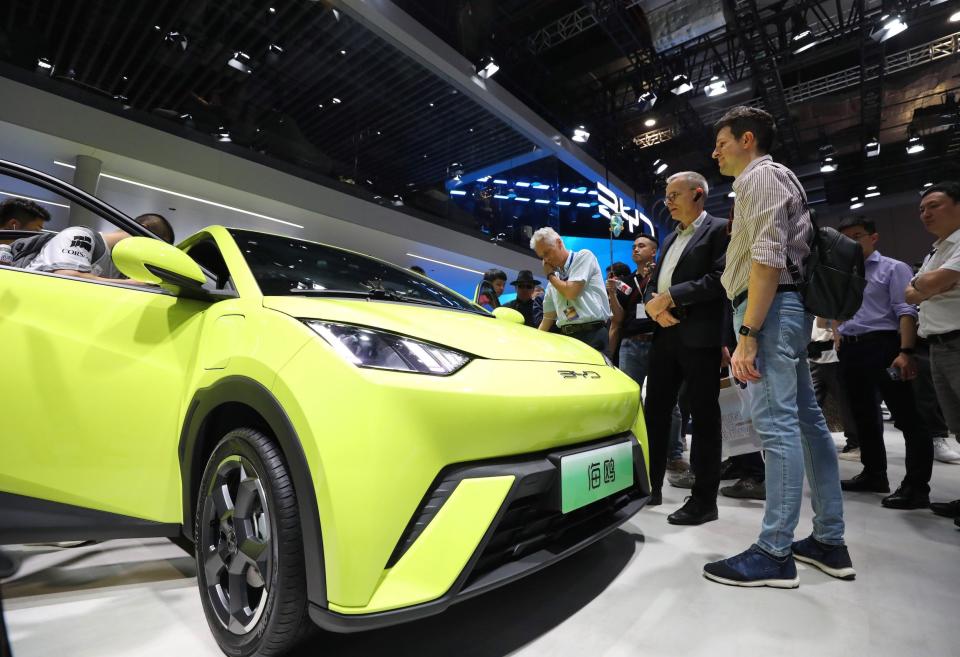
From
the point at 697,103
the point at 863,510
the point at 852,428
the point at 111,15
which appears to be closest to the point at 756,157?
the point at 863,510

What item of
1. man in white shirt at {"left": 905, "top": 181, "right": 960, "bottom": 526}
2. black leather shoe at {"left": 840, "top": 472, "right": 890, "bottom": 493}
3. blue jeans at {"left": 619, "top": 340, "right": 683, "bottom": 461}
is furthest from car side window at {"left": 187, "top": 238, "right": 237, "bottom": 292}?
black leather shoe at {"left": 840, "top": 472, "right": 890, "bottom": 493}

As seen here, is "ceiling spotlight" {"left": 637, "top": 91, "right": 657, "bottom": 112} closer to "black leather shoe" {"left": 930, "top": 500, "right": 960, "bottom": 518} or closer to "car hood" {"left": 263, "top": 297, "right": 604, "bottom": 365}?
"black leather shoe" {"left": 930, "top": 500, "right": 960, "bottom": 518}

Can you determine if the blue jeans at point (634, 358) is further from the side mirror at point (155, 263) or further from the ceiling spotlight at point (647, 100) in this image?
the ceiling spotlight at point (647, 100)

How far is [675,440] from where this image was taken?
3029 millimetres

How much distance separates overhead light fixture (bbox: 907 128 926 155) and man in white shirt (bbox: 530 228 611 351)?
9.74m

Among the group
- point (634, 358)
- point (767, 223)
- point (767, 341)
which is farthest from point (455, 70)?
point (767, 341)

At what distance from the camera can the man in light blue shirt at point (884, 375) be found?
2299 mm

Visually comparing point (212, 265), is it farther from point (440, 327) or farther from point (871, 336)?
point (871, 336)

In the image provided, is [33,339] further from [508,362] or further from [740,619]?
[740,619]

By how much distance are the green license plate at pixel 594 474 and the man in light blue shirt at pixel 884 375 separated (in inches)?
71.9

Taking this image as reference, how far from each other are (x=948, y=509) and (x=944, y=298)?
947 millimetres

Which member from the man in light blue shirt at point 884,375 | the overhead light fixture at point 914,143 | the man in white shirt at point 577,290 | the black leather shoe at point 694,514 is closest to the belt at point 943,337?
the man in light blue shirt at point 884,375

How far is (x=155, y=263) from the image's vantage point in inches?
47.5

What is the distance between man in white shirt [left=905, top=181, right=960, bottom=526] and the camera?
6.38 feet
